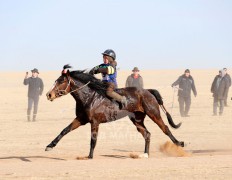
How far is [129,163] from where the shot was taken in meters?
10.9

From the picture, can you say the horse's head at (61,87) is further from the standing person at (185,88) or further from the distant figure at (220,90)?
the distant figure at (220,90)

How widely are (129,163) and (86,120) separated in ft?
5.87

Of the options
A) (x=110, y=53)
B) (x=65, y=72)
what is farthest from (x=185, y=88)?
(x=65, y=72)

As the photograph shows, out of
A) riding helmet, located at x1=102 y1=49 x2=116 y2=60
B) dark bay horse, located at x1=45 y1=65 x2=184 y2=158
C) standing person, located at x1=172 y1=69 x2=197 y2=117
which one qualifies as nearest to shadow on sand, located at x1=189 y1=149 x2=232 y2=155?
dark bay horse, located at x1=45 y1=65 x2=184 y2=158

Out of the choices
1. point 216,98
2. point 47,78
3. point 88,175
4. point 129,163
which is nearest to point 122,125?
point 216,98

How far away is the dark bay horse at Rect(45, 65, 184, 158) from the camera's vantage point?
1222 cm

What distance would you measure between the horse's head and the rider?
58cm

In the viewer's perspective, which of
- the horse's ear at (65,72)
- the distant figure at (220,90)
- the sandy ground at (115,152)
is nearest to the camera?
the sandy ground at (115,152)

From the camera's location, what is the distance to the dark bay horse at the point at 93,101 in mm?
12219

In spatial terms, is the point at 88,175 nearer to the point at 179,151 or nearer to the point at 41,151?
the point at 179,151

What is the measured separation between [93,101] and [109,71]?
69 cm

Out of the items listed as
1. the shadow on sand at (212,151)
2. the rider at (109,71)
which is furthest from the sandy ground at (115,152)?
the rider at (109,71)

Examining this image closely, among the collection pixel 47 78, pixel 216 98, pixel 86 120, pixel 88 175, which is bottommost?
pixel 88 175

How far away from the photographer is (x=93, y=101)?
12.4 meters
